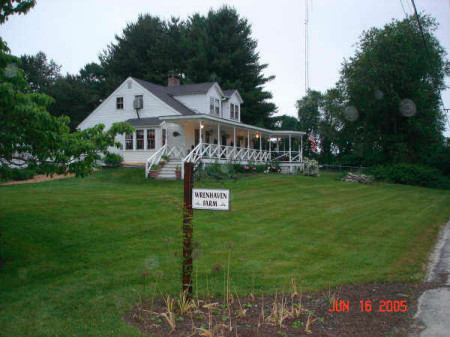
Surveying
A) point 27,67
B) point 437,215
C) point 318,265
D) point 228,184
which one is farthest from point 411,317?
point 27,67

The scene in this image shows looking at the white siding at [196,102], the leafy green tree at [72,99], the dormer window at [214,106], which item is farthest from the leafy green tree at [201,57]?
the white siding at [196,102]

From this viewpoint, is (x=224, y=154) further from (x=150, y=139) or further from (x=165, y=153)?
(x=150, y=139)

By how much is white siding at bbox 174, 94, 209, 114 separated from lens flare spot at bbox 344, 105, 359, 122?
1508 cm

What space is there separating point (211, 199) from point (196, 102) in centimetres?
2260

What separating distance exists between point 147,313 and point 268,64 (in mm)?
38955

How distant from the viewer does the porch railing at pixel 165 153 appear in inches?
807

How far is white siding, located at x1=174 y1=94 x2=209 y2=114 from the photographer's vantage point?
85.9ft

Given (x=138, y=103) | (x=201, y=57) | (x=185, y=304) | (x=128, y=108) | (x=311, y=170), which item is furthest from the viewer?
(x=201, y=57)

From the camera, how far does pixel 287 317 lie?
13.8 ft

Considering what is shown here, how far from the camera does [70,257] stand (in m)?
6.50

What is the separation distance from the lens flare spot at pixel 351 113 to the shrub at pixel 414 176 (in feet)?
29.3

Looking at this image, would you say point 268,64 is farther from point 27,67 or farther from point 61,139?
point 61,139

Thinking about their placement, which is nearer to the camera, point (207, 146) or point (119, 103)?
point (207, 146)

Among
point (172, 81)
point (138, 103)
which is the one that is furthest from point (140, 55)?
point (138, 103)
